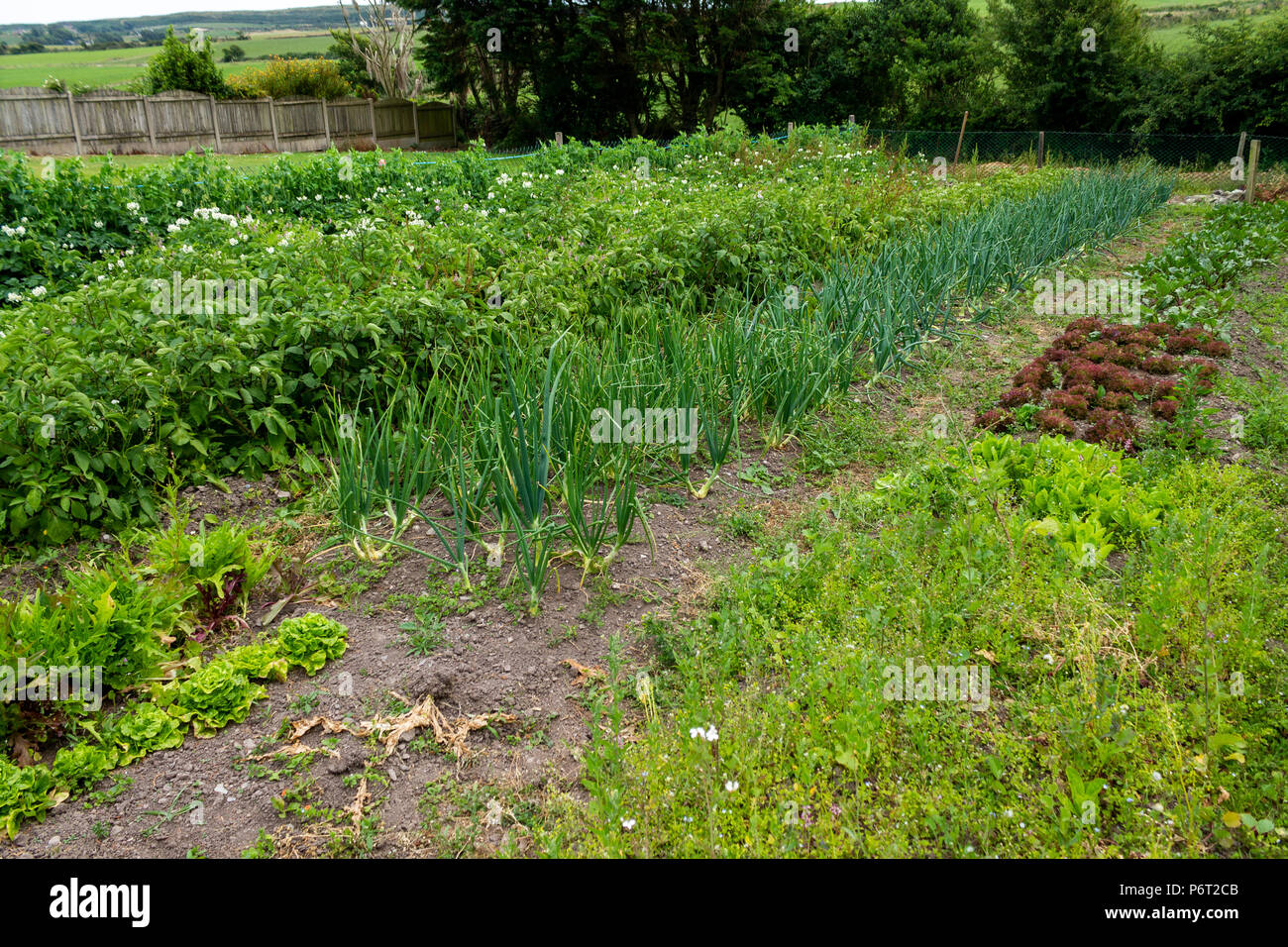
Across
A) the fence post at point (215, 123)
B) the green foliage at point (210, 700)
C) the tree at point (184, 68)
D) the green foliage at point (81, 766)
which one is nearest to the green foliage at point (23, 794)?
the green foliage at point (81, 766)

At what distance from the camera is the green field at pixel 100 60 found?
1754 inches

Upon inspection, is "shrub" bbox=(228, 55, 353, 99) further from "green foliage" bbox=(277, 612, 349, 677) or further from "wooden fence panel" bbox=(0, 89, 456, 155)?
"green foliage" bbox=(277, 612, 349, 677)

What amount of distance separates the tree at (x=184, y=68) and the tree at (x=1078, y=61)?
22.5m

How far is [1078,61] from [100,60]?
65026 mm

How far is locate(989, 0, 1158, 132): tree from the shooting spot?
2042 cm

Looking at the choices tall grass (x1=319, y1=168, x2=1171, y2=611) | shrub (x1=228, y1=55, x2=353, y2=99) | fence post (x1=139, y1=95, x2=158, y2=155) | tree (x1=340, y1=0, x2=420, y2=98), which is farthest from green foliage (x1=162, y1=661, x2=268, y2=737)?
tree (x1=340, y1=0, x2=420, y2=98)

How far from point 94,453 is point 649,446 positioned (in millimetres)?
2415

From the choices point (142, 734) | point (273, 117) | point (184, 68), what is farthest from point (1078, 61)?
point (184, 68)

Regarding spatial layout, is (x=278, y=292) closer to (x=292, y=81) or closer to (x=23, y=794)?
(x=23, y=794)

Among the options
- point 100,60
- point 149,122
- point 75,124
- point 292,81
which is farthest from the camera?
point 100,60

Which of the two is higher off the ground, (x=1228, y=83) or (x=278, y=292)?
(x=1228, y=83)

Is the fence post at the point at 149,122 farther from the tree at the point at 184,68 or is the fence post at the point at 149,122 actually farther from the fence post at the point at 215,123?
the tree at the point at 184,68

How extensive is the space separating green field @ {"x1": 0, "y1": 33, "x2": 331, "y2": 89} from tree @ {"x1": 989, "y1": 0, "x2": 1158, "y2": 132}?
34.3 meters

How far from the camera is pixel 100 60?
58281 mm
